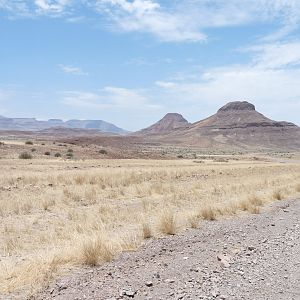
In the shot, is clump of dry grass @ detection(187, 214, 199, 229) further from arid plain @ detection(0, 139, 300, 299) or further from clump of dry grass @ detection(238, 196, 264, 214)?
clump of dry grass @ detection(238, 196, 264, 214)

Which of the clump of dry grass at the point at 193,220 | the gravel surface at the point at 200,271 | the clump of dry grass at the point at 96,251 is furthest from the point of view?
the clump of dry grass at the point at 193,220

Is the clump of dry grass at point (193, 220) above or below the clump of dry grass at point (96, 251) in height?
below

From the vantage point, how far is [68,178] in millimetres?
26312

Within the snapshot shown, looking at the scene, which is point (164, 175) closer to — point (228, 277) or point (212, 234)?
point (212, 234)

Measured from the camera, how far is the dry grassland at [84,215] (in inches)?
313

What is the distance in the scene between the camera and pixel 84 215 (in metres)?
14.4

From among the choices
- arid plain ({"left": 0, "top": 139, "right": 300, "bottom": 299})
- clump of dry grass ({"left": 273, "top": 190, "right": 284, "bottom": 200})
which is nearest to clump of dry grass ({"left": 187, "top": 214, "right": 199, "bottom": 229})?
arid plain ({"left": 0, "top": 139, "right": 300, "bottom": 299})

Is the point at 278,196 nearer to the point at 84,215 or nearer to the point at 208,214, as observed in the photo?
the point at 208,214

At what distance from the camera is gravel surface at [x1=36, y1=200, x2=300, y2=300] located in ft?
21.3

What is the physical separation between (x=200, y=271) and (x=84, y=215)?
736cm

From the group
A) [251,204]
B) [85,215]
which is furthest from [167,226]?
[251,204]

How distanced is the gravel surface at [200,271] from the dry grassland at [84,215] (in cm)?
51

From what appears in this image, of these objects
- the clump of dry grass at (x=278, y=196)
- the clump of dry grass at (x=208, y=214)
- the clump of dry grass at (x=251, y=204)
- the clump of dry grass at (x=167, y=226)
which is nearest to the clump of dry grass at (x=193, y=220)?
the clump of dry grass at (x=208, y=214)

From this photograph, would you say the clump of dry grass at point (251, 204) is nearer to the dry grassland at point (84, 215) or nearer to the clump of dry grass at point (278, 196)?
the dry grassland at point (84, 215)
